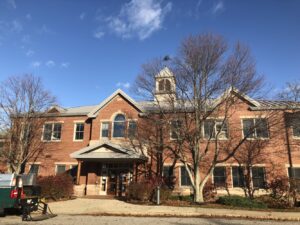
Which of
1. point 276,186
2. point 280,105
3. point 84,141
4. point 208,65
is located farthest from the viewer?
point 84,141

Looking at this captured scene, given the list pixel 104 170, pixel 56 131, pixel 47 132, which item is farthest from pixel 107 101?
pixel 47 132

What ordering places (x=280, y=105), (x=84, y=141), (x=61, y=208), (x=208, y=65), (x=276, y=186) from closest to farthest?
(x=61, y=208) < (x=276, y=186) < (x=208, y=65) < (x=280, y=105) < (x=84, y=141)

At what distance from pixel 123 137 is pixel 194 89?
8661mm

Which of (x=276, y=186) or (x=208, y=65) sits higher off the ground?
(x=208, y=65)

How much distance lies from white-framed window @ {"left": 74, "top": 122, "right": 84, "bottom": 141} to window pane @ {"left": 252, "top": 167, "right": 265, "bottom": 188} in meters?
15.6

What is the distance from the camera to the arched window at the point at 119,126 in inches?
967

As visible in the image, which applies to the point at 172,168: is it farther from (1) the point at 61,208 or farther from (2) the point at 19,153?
(2) the point at 19,153

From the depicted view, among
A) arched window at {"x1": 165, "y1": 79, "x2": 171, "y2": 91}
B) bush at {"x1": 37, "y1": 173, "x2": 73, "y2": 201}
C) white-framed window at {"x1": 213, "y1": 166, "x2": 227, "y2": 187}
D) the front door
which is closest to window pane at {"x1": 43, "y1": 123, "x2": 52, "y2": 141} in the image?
the front door

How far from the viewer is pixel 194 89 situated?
18562mm

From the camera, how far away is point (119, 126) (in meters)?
24.9

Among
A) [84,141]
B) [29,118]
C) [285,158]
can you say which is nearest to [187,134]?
[285,158]

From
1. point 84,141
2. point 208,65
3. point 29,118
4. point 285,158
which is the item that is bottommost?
point 285,158

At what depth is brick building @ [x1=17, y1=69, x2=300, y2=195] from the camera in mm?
21156

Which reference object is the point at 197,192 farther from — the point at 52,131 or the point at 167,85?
the point at 52,131
